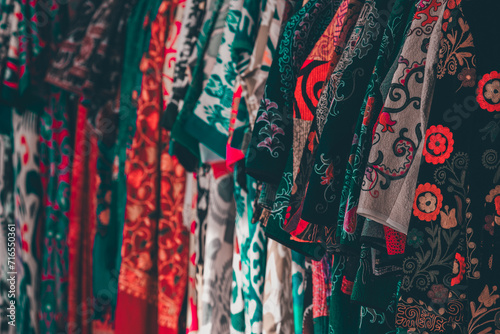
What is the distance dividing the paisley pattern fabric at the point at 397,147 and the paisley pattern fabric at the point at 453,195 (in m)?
0.02

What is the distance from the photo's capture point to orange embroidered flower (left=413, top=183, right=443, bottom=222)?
0.52 metres

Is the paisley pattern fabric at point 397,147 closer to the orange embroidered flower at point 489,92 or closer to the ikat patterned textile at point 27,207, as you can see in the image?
the orange embroidered flower at point 489,92

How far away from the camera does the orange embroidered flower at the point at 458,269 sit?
A: 51 cm

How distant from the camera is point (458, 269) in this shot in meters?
0.51

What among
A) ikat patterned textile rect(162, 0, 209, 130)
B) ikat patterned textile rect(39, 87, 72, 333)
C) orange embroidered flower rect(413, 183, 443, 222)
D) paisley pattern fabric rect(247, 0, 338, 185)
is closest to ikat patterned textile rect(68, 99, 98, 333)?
ikat patterned textile rect(39, 87, 72, 333)

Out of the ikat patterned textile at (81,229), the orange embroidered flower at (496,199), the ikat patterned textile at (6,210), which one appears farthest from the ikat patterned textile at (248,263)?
the ikat patterned textile at (6,210)

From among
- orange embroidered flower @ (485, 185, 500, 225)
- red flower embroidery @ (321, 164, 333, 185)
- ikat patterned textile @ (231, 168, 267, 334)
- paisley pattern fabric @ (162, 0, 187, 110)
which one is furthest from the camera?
paisley pattern fabric @ (162, 0, 187, 110)

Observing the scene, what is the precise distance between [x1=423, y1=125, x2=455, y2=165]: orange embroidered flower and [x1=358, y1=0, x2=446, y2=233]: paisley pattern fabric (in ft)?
0.06

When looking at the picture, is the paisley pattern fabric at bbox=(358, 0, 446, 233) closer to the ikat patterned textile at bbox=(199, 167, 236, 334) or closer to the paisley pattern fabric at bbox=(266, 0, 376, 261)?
the paisley pattern fabric at bbox=(266, 0, 376, 261)

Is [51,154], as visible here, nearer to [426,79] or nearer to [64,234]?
[64,234]

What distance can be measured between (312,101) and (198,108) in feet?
0.96

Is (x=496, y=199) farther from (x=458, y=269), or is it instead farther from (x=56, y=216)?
(x=56, y=216)

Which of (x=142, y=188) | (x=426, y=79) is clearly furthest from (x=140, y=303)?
(x=426, y=79)


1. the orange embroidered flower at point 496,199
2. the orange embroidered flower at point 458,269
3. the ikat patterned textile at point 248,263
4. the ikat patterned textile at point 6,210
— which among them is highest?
the orange embroidered flower at point 496,199
